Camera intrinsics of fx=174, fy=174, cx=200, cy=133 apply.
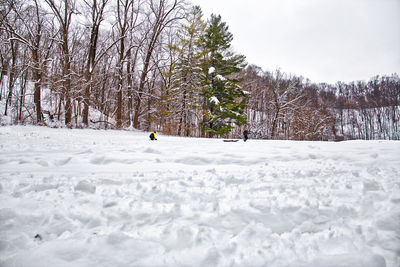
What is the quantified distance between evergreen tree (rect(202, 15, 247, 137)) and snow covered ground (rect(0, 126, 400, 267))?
39.1ft

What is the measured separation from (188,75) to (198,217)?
42.9 feet

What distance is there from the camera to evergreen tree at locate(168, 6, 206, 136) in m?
13.4

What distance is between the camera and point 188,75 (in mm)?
13562

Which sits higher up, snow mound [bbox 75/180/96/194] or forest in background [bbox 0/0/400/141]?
forest in background [bbox 0/0/400/141]

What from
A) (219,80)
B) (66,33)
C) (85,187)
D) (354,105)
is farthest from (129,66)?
(354,105)

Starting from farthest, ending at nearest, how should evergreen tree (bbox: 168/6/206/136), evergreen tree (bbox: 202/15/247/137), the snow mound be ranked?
evergreen tree (bbox: 202/15/247/137) → evergreen tree (bbox: 168/6/206/136) → the snow mound

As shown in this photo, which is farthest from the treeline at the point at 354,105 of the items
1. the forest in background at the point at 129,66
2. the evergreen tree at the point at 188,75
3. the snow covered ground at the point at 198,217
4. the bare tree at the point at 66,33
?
→ the snow covered ground at the point at 198,217

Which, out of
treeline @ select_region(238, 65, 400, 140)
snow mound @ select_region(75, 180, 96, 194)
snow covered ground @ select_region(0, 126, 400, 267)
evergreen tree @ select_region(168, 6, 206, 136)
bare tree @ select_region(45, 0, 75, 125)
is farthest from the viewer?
treeline @ select_region(238, 65, 400, 140)

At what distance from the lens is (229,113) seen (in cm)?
1459

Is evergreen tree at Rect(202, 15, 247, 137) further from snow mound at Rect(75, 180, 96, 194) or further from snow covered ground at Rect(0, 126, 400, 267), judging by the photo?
snow mound at Rect(75, 180, 96, 194)

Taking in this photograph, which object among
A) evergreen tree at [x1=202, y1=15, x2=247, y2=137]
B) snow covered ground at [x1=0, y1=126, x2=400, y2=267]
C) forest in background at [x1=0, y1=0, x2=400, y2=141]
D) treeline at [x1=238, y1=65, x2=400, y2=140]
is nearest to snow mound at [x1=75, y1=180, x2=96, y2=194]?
snow covered ground at [x1=0, y1=126, x2=400, y2=267]

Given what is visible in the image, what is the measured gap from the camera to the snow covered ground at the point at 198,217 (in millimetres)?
1171

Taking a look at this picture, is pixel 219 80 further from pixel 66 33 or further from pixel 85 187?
pixel 85 187

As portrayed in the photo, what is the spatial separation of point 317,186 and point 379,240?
1082mm
